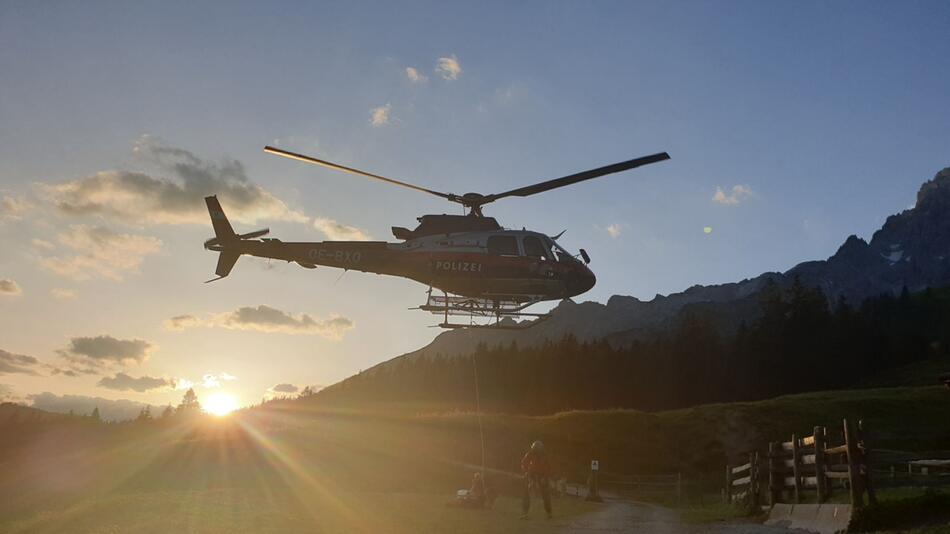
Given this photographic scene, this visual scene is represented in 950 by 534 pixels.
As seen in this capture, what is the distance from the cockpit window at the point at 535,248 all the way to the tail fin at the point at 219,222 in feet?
40.6

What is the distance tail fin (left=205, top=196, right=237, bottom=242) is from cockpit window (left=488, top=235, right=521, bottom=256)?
1099 cm

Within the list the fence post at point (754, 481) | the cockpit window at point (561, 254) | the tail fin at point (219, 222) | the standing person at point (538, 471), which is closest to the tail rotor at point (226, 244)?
the tail fin at point (219, 222)

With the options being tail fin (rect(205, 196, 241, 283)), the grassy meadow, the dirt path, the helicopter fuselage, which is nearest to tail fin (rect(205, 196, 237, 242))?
tail fin (rect(205, 196, 241, 283))

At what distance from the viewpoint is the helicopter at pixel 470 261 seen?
2919 cm

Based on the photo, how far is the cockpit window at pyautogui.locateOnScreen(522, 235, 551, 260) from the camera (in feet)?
96.5

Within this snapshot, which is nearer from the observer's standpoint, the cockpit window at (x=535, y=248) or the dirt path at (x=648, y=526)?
the dirt path at (x=648, y=526)

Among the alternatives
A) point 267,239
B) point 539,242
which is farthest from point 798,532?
point 267,239

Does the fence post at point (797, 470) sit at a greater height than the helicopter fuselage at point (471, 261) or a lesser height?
lesser

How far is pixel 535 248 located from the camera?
29.5 meters

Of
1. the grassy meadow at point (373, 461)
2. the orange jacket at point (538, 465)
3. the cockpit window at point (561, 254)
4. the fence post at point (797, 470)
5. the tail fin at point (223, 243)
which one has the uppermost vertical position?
the tail fin at point (223, 243)

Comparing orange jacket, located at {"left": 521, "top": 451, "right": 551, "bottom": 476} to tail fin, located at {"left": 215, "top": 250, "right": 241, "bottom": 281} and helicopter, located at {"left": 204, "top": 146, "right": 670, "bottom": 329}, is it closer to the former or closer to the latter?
helicopter, located at {"left": 204, "top": 146, "right": 670, "bottom": 329}

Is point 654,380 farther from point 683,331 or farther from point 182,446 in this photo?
point 182,446

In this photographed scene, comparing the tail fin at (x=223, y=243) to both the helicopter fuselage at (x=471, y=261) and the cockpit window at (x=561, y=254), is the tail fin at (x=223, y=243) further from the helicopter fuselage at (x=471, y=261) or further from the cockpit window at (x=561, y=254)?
Answer: the cockpit window at (x=561, y=254)

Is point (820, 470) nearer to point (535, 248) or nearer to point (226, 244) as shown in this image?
point (535, 248)
